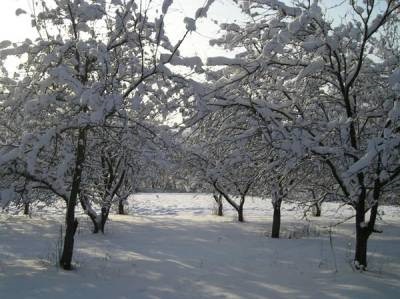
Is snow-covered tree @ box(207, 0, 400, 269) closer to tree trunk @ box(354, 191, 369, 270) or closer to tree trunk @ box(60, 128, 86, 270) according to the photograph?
tree trunk @ box(354, 191, 369, 270)

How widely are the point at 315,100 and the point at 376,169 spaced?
95.7 inches

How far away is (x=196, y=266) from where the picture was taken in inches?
331

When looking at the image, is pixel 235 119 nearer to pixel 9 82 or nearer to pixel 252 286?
pixel 252 286

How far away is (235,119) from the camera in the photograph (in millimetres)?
8188

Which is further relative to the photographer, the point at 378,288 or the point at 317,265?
the point at 317,265

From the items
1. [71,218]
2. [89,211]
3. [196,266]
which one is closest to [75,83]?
[71,218]

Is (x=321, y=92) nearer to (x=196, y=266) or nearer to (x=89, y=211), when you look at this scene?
(x=196, y=266)

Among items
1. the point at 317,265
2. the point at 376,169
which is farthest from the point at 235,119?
the point at 317,265

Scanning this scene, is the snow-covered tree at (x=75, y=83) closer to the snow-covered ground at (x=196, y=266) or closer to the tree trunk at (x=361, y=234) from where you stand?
the snow-covered ground at (x=196, y=266)

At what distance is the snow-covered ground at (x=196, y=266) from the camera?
20.7ft

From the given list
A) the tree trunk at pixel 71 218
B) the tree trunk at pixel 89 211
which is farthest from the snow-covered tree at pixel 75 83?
the tree trunk at pixel 89 211

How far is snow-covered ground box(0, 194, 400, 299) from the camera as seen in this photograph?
632 centimetres

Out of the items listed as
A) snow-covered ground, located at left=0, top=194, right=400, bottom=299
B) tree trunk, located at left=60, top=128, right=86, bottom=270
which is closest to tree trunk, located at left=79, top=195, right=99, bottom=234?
snow-covered ground, located at left=0, top=194, right=400, bottom=299

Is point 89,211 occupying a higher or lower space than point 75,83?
lower
